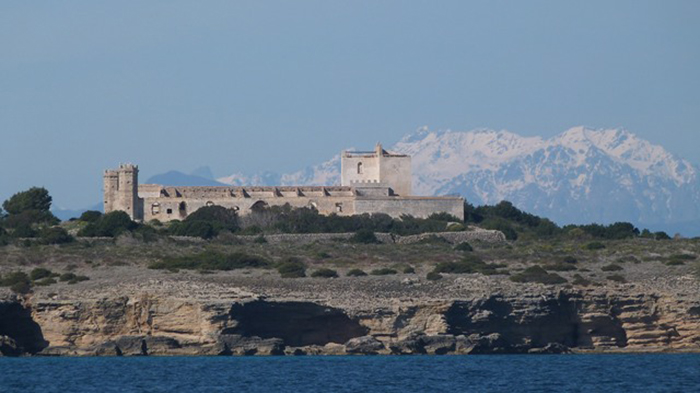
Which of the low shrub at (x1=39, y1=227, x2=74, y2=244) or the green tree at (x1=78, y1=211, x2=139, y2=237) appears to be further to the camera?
the green tree at (x1=78, y1=211, x2=139, y2=237)

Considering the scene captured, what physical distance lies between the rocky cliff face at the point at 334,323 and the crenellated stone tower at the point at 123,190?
22820 mm

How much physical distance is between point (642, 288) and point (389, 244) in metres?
16.0

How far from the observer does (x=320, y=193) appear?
75.6 m

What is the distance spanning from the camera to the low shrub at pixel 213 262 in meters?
54.8

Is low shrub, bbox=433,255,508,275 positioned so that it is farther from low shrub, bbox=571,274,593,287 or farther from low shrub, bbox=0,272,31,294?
low shrub, bbox=0,272,31,294

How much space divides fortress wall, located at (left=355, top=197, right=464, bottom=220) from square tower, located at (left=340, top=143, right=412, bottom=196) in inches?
133

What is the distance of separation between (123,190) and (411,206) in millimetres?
12793

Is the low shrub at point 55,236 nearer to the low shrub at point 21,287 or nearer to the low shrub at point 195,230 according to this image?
the low shrub at point 195,230

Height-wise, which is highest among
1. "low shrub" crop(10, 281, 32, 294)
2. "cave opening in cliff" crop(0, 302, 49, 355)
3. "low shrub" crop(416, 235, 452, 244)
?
"low shrub" crop(416, 235, 452, 244)

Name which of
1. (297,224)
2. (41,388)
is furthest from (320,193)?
(41,388)

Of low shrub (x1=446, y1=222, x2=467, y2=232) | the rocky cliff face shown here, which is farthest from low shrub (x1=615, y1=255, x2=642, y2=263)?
low shrub (x1=446, y1=222, x2=467, y2=232)

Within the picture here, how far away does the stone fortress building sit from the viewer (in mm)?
72688

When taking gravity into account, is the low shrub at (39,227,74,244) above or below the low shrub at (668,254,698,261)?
above

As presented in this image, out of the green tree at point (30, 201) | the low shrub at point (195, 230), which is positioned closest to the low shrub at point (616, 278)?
the low shrub at point (195, 230)
